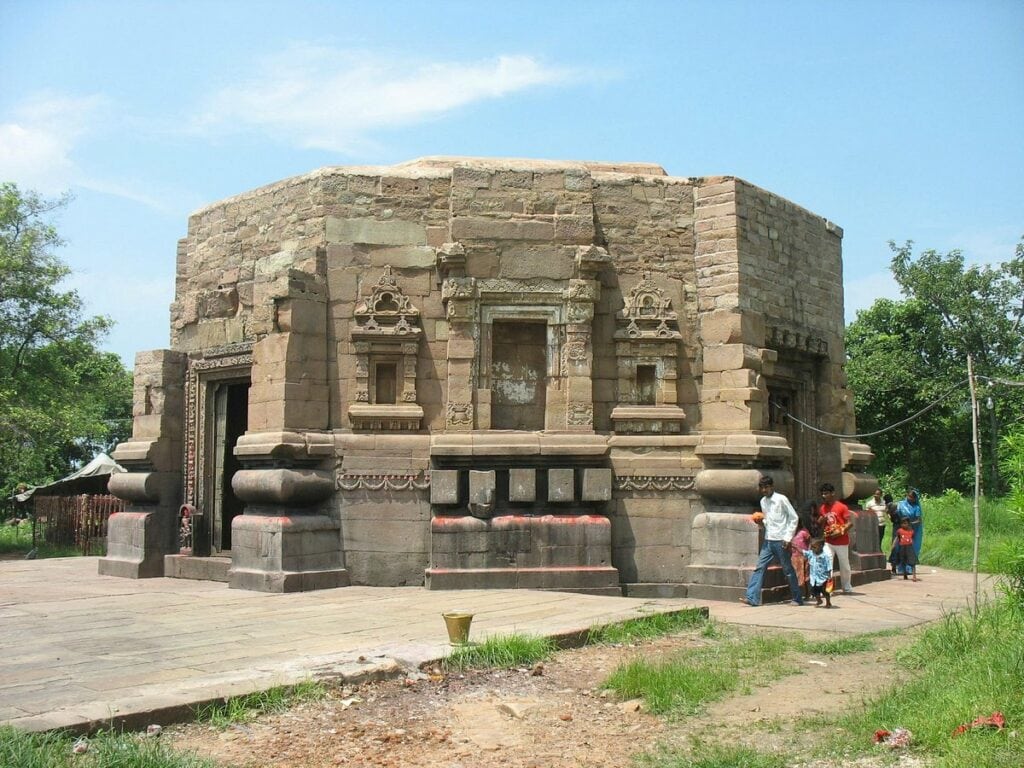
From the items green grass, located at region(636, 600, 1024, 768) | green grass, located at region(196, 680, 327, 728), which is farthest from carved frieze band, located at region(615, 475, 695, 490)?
green grass, located at region(196, 680, 327, 728)

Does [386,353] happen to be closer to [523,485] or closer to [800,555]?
[523,485]

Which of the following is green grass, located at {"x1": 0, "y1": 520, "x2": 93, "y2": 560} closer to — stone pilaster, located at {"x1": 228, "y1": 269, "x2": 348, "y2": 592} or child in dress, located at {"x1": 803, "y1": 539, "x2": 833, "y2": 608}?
stone pilaster, located at {"x1": 228, "y1": 269, "x2": 348, "y2": 592}

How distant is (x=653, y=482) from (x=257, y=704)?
6.55m

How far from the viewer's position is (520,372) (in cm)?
1127

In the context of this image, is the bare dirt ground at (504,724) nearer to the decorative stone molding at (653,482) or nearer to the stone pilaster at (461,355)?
the decorative stone molding at (653,482)

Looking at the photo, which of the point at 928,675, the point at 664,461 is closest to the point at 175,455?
the point at 664,461

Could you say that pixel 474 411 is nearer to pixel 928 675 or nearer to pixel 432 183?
pixel 432 183

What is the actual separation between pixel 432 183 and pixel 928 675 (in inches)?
304

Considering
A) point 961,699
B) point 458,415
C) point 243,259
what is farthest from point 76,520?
point 961,699

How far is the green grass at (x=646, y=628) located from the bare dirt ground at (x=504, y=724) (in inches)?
30.7

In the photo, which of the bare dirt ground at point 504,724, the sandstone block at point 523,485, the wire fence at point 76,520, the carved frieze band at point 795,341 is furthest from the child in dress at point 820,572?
the wire fence at point 76,520

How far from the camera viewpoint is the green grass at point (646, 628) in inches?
289

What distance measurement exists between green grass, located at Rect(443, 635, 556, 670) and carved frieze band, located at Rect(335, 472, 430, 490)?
13.7 ft

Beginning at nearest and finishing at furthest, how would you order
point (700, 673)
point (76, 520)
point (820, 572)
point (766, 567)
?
point (700, 673) < point (820, 572) < point (766, 567) < point (76, 520)
